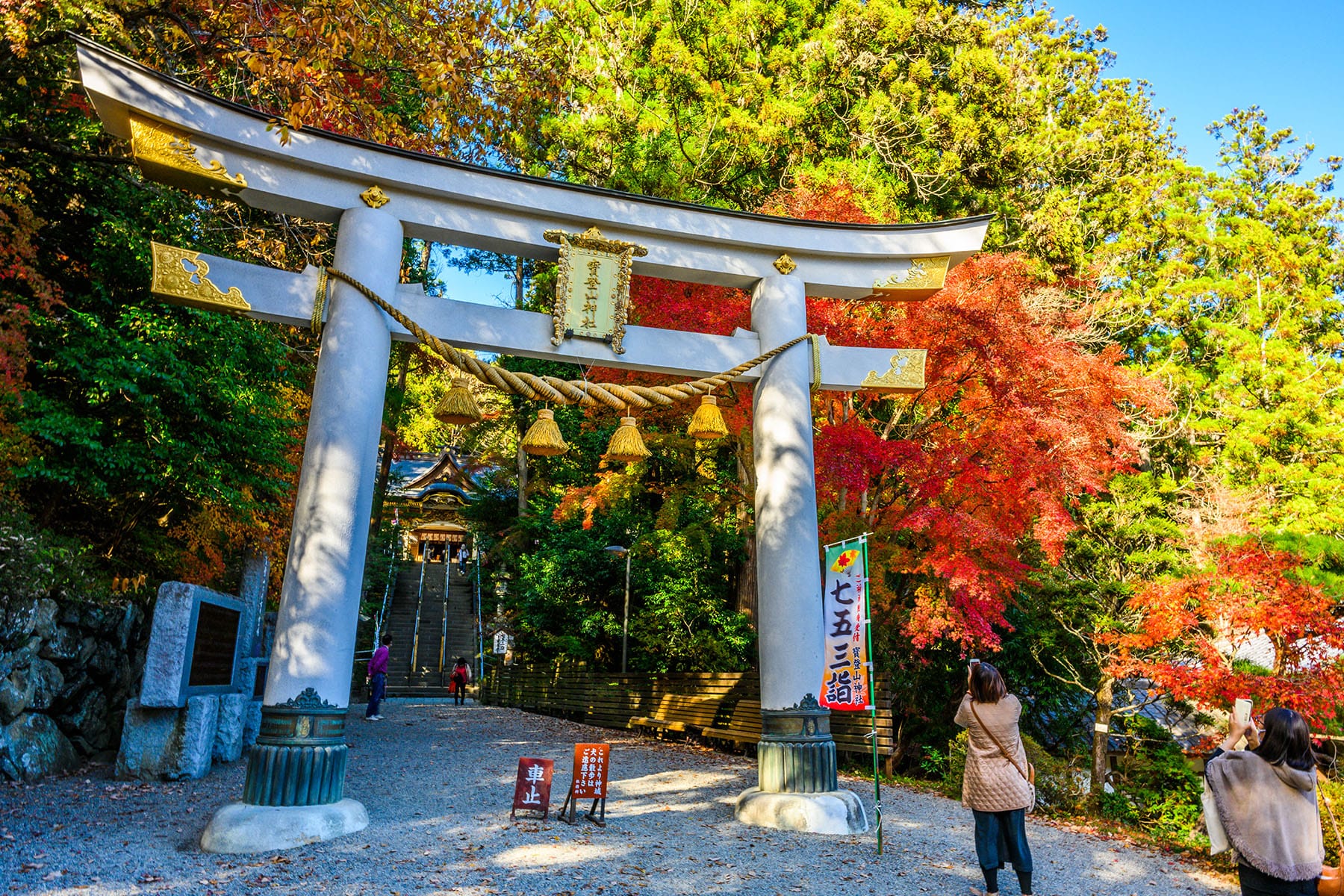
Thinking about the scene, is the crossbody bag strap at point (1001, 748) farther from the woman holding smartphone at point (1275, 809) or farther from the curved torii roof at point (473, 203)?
the curved torii roof at point (473, 203)

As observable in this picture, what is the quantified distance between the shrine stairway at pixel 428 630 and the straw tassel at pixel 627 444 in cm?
1435

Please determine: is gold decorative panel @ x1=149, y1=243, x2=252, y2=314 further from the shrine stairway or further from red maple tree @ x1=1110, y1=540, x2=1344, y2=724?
the shrine stairway

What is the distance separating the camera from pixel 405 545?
32.9 m

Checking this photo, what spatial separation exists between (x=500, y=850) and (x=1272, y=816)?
4.30 meters

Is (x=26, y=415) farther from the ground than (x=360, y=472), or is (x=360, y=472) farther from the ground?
(x=26, y=415)

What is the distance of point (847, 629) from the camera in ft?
21.4

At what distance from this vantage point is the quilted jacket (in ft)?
15.0

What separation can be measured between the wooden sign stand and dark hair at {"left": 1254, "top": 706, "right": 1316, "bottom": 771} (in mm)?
4117

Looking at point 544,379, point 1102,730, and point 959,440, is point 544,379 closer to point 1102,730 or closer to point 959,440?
point 959,440

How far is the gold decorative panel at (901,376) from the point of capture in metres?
7.71

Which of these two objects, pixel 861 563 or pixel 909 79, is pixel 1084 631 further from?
pixel 909 79

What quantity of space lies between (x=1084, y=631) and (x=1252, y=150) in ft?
42.6

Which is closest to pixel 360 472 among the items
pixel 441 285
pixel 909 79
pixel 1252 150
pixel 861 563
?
pixel 861 563

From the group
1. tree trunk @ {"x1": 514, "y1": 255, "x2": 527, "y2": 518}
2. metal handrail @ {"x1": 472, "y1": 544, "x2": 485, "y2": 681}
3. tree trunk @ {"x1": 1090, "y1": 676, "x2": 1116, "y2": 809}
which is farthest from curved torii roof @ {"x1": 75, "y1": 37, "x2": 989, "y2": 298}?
metal handrail @ {"x1": 472, "y1": 544, "x2": 485, "y2": 681}
